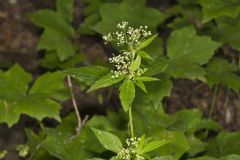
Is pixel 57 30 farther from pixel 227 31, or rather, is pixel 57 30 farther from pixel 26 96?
pixel 227 31

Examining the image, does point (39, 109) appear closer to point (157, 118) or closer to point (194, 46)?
point (157, 118)

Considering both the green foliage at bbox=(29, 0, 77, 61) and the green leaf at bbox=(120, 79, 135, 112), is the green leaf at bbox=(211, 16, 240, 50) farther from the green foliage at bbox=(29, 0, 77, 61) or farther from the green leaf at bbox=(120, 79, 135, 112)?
the green leaf at bbox=(120, 79, 135, 112)

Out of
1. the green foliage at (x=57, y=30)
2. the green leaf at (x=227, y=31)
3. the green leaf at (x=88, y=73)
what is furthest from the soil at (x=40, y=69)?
the green leaf at (x=88, y=73)

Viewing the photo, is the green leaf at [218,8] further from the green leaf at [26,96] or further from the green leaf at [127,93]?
the green leaf at [127,93]

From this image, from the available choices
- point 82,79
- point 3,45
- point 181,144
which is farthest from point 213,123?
point 3,45

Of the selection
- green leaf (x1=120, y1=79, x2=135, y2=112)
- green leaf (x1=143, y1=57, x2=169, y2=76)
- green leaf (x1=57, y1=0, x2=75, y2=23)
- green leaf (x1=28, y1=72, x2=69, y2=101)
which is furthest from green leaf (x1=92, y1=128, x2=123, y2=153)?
green leaf (x1=57, y1=0, x2=75, y2=23)

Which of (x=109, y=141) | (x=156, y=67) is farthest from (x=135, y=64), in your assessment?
(x=109, y=141)
